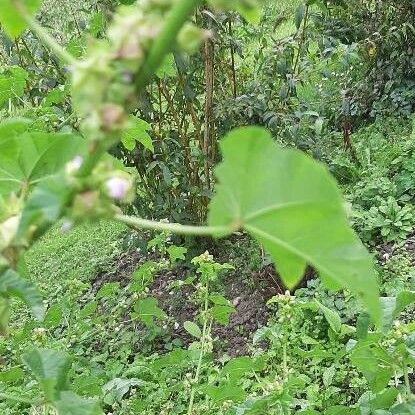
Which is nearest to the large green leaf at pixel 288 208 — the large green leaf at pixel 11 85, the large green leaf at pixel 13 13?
the large green leaf at pixel 13 13

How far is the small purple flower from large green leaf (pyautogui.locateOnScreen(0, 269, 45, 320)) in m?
0.15

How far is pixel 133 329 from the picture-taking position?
11.2 feet

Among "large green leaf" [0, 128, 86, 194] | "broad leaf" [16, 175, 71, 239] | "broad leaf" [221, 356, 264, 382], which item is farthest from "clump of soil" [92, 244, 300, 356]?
"broad leaf" [16, 175, 71, 239]

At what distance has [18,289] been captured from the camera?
25.0 inches

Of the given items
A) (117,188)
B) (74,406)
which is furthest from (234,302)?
(117,188)

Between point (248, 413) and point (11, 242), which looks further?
point (248, 413)

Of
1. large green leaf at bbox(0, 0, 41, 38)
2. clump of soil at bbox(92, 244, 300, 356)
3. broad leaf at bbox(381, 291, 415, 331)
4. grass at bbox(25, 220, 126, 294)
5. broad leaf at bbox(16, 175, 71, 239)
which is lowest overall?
broad leaf at bbox(16, 175, 71, 239)

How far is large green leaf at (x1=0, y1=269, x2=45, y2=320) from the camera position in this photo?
0.60m

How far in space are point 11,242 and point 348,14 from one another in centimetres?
571

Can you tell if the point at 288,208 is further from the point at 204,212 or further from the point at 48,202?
the point at 204,212

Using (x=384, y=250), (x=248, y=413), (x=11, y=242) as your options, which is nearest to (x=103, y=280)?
(x=384, y=250)

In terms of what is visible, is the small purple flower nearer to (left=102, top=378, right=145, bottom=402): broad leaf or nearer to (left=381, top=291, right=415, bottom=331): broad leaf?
(left=381, top=291, right=415, bottom=331): broad leaf

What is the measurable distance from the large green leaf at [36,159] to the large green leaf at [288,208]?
0.27 meters

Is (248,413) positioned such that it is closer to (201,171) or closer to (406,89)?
(201,171)
